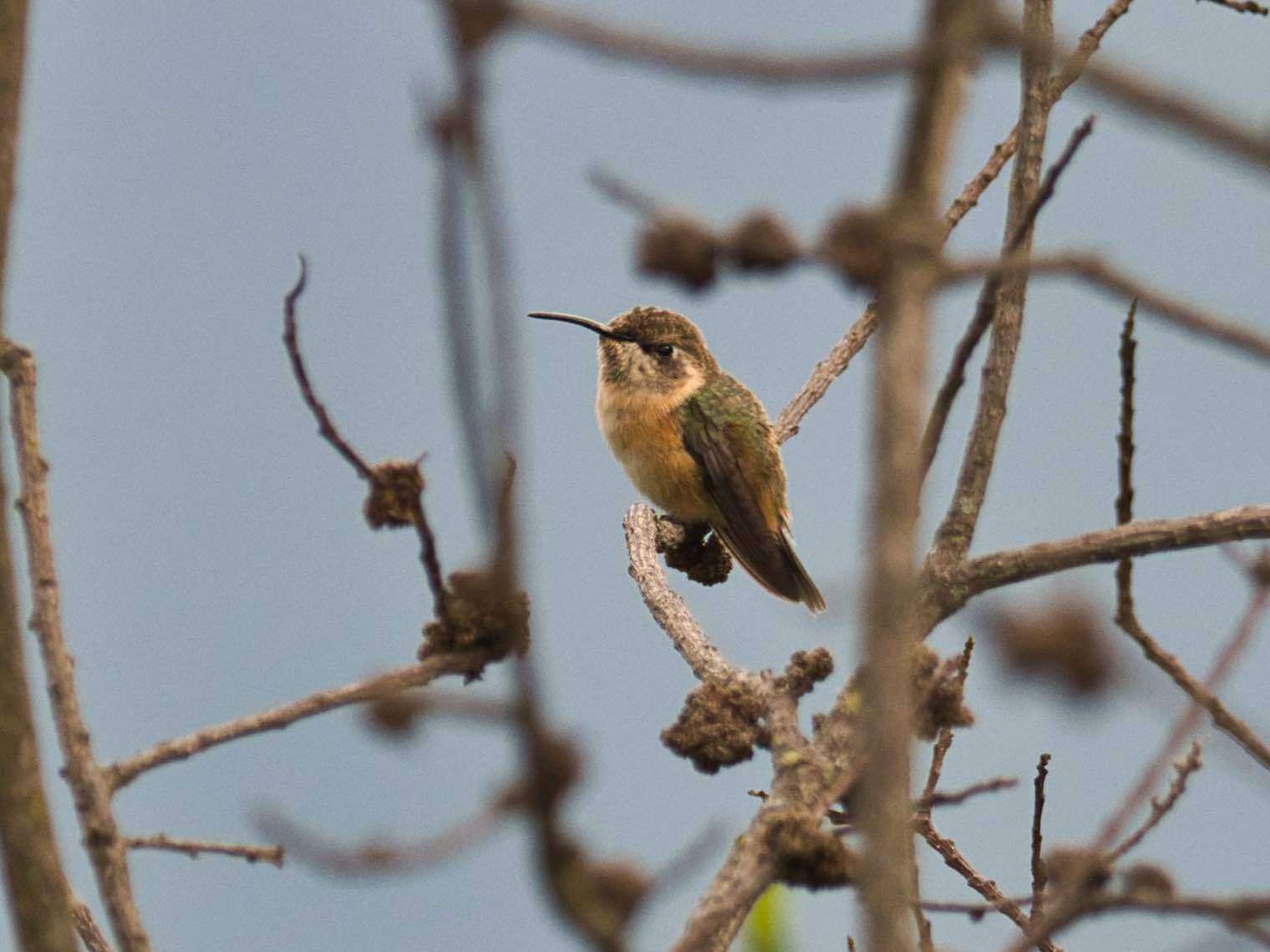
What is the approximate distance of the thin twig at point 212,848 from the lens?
319 cm

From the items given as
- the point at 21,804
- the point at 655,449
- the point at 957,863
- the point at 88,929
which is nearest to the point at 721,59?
the point at 21,804

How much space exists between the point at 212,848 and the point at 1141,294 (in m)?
2.39

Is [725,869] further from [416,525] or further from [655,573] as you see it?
[655,573]

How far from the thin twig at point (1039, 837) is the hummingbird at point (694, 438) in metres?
3.98

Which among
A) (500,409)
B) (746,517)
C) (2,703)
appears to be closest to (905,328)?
(500,409)

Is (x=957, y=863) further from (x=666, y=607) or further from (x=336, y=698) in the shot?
(x=336, y=698)

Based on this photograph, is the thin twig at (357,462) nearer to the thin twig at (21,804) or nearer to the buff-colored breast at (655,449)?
the thin twig at (21,804)

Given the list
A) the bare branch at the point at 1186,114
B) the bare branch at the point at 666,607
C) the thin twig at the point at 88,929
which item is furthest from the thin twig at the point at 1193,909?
the thin twig at the point at 88,929

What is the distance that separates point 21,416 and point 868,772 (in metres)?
2.27

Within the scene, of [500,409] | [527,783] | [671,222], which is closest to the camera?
[500,409]

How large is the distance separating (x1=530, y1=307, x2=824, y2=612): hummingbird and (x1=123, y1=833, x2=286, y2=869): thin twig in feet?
16.8

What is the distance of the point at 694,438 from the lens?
8773 mm

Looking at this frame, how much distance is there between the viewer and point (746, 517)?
27.5 feet

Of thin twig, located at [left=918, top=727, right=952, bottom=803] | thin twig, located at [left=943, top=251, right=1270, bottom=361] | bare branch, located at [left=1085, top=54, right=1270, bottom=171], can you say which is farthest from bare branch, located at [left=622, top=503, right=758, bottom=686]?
bare branch, located at [left=1085, top=54, right=1270, bottom=171]
